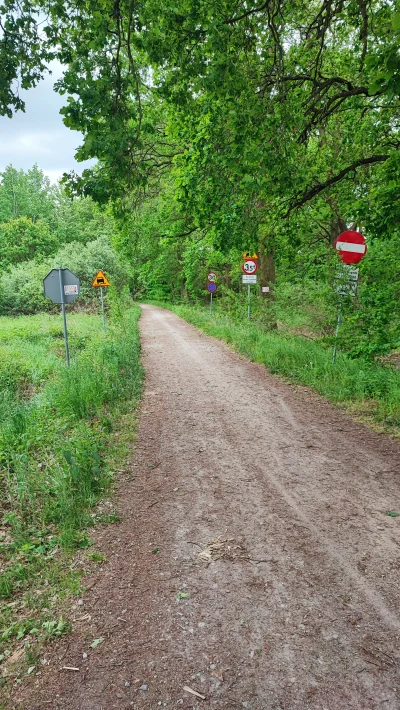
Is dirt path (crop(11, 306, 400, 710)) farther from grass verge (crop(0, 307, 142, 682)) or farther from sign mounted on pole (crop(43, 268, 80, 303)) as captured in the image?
sign mounted on pole (crop(43, 268, 80, 303))

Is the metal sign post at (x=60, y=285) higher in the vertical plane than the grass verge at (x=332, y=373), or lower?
higher

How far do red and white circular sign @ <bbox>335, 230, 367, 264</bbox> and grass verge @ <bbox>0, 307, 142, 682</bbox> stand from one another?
519 centimetres

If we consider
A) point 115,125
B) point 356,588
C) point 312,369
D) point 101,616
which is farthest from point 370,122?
point 101,616

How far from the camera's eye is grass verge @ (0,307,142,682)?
3047mm

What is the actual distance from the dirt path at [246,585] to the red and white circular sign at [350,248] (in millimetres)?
3612

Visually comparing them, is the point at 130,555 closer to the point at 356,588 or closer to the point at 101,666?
the point at 101,666

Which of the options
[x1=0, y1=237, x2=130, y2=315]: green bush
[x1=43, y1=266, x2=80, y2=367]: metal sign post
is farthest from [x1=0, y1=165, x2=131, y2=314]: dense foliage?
[x1=43, y1=266, x2=80, y2=367]: metal sign post

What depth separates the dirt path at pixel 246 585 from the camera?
236cm

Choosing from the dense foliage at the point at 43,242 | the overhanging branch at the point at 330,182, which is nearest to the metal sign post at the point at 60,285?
the dense foliage at the point at 43,242

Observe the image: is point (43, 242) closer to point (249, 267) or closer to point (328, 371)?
point (249, 267)

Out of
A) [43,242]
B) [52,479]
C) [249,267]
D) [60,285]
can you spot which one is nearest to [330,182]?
[60,285]

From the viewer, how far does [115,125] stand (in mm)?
4531

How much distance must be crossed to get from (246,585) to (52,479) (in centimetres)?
267

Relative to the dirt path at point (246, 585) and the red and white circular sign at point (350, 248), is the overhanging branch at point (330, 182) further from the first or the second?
the dirt path at point (246, 585)
